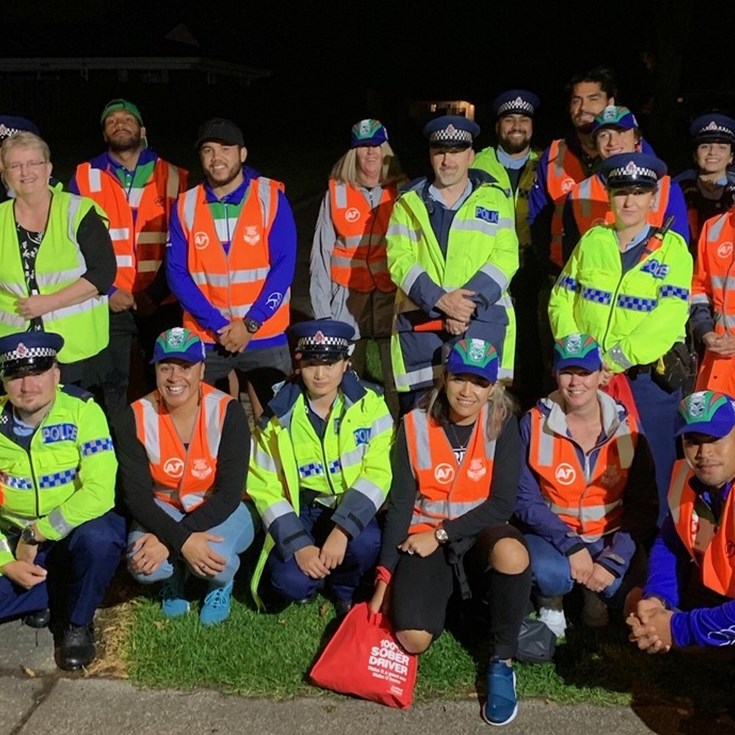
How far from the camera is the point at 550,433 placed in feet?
14.1

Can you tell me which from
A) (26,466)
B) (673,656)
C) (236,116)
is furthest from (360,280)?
(236,116)

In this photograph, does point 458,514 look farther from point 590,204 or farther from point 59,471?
point 590,204

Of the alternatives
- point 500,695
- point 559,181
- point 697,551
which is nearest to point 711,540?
point 697,551

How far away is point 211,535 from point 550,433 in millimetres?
1590

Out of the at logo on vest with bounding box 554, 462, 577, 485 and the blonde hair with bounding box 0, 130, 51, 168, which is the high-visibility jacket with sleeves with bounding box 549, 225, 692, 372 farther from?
the blonde hair with bounding box 0, 130, 51, 168

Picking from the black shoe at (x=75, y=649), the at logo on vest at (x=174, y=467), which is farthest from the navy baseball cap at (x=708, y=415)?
the black shoe at (x=75, y=649)

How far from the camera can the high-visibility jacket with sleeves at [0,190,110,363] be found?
478 cm

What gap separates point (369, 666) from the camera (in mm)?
3965

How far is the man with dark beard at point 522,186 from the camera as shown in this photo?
5.87 meters

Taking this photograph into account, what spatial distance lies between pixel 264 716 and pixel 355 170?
3196 millimetres

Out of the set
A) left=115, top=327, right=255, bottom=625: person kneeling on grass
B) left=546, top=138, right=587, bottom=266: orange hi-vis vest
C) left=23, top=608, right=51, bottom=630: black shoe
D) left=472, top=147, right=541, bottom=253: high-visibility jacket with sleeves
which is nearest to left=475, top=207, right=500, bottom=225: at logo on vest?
left=546, top=138, right=587, bottom=266: orange hi-vis vest

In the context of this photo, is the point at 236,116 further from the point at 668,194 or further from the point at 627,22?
the point at 668,194

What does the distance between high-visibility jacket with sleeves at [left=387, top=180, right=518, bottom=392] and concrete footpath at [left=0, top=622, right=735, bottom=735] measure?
5.91 ft

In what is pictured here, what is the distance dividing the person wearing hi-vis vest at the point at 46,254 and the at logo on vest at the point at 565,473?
242cm
